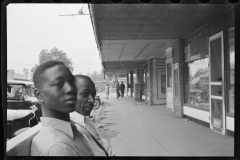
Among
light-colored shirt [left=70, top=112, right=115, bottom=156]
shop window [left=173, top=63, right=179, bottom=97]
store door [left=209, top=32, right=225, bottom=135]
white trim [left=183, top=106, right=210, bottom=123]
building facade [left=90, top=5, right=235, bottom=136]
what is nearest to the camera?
light-colored shirt [left=70, top=112, right=115, bottom=156]

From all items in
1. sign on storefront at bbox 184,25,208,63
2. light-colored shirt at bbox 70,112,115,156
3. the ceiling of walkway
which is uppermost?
the ceiling of walkway

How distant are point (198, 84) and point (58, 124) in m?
5.42

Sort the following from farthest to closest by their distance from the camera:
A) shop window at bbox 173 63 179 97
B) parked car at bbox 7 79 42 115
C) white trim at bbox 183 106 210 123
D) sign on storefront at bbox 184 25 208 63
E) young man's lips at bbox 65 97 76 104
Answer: shop window at bbox 173 63 179 97 < sign on storefront at bbox 184 25 208 63 < white trim at bbox 183 106 210 123 < parked car at bbox 7 79 42 115 < young man's lips at bbox 65 97 76 104

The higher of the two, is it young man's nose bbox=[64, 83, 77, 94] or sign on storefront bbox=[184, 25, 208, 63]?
sign on storefront bbox=[184, 25, 208, 63]

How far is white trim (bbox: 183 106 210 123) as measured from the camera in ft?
18.8

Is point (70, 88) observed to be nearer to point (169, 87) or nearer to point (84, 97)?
point (84, 97)

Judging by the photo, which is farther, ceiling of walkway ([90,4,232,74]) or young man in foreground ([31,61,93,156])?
ceiling of walkway ([90,4,232,74])

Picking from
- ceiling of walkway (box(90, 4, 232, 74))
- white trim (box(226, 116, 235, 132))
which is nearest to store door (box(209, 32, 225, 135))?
white trim (box(226, 116, 235, 132))

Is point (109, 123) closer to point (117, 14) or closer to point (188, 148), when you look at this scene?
point (188, 148)

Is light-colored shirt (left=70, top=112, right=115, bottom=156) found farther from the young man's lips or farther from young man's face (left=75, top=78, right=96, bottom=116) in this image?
the young man's lips

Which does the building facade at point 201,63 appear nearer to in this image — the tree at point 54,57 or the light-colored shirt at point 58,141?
the tree at point 54,57

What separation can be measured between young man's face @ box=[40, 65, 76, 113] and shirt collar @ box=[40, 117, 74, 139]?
0.11 meters

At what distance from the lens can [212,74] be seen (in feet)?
17.8

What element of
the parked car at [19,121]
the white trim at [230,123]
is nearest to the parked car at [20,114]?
the parked car at [19,121]
